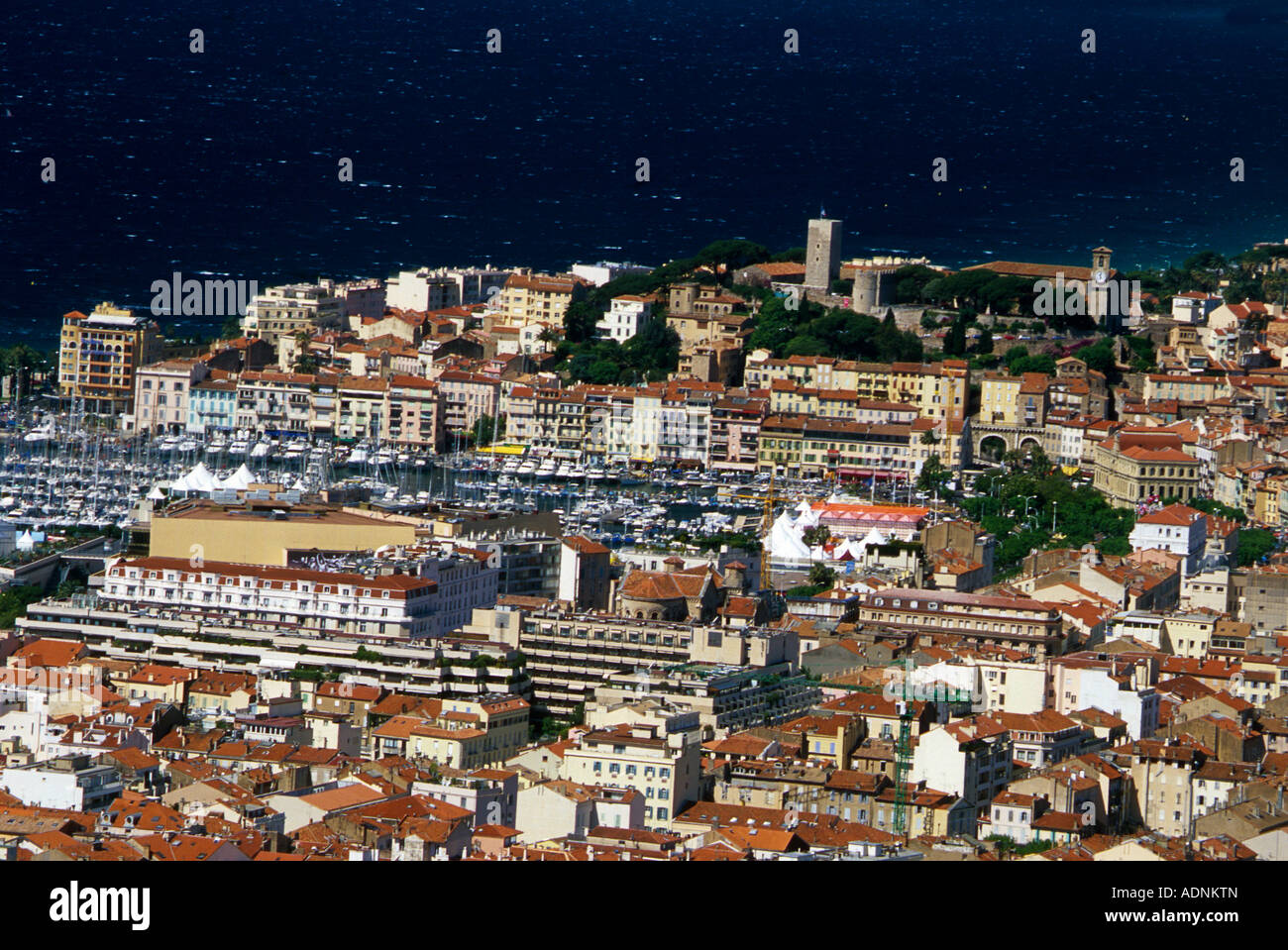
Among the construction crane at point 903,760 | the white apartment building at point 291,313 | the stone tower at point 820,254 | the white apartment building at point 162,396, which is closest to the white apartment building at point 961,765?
the construction crane at point 903,760

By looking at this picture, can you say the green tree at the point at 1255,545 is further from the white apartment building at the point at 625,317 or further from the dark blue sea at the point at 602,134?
the dark blue sea at the point at 602,134

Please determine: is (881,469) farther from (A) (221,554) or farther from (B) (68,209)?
(B) (68,209)

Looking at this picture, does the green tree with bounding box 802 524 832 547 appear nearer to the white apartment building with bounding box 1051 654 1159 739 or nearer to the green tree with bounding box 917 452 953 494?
the green tree with bounding box 917 452 953 494

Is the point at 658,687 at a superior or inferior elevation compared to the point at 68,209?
inferior
